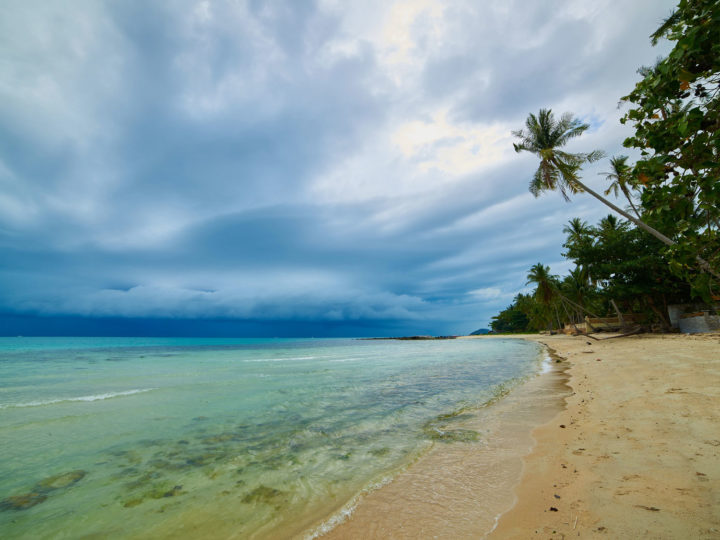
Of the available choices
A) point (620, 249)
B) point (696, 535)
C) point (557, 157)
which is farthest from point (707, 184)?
point (620, 249)

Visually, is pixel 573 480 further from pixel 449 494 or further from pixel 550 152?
pixel 550 152

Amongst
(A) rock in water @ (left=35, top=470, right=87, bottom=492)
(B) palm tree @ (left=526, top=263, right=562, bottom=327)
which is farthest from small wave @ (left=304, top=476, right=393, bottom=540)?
(B) palm tree @ (left=526, top=263, right=562, bottom=327)

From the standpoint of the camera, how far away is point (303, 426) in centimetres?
734

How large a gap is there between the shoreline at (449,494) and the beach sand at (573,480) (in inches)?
0.5

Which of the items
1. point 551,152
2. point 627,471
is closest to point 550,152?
point 551,152

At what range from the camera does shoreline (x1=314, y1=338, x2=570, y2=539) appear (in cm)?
312

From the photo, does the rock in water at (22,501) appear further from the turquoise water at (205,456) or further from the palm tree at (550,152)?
the palm tree at (550,152)

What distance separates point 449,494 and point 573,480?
1.44 m

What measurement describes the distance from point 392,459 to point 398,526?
203 centimetres

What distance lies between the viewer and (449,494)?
375 cm

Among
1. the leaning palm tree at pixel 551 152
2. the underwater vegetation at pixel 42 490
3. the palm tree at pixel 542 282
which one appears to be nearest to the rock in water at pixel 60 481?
the underwater vegetation at pixel 42 490

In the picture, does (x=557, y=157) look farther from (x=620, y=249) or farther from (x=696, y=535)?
(x=696, y=535)

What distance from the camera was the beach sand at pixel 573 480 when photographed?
2822 mm

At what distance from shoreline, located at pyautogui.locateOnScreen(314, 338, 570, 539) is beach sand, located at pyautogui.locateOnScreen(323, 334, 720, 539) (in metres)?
0.01
